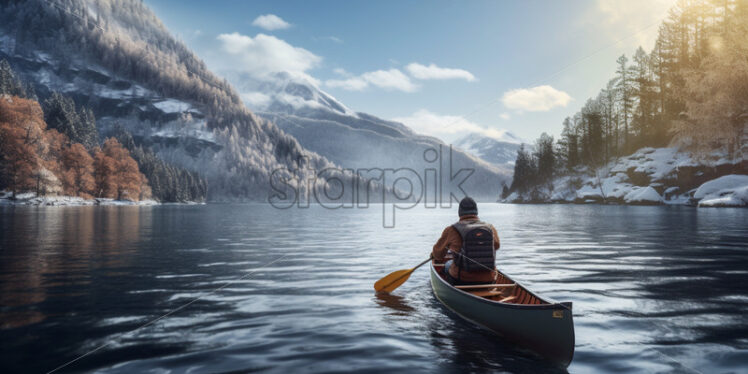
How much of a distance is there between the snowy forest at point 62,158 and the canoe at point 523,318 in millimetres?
89463

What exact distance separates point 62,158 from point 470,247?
101 meters

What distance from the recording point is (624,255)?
696 inches

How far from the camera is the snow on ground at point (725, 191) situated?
154ft

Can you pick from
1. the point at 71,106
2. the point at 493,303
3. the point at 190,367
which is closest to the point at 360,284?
the point at 493,303

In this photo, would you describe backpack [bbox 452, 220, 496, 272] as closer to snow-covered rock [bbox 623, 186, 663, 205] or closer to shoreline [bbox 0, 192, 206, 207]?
snow-covered rock [bbox 623, 186, 663, 205]

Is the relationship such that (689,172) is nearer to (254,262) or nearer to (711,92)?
(711,92)

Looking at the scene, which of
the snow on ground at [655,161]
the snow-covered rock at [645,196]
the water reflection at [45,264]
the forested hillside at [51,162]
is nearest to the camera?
the water reflection at [45,264]

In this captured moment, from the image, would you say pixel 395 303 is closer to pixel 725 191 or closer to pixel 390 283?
pixel 390 283

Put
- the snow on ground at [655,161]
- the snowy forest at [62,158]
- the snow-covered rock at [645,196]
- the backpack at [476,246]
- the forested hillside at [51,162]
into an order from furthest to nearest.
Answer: the snowy forest at [62,158]
the forested hillside at [51,162]
the snow-covered rock at [645,196]
the snow on ground at [655,161]
the backpack at [476,246]

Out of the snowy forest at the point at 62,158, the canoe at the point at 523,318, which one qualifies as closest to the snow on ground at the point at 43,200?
the snowy forest at the point at 62,158

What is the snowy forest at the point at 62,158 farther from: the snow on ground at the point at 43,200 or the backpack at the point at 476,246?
the backpack at the point at 476,246

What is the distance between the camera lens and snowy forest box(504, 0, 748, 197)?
45.9 metres

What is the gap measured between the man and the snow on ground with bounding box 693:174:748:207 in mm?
54046

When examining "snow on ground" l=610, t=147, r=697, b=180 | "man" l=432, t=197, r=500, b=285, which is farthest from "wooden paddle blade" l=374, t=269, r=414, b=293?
"snow on ground" l=610, t=147, r=697, b=180
